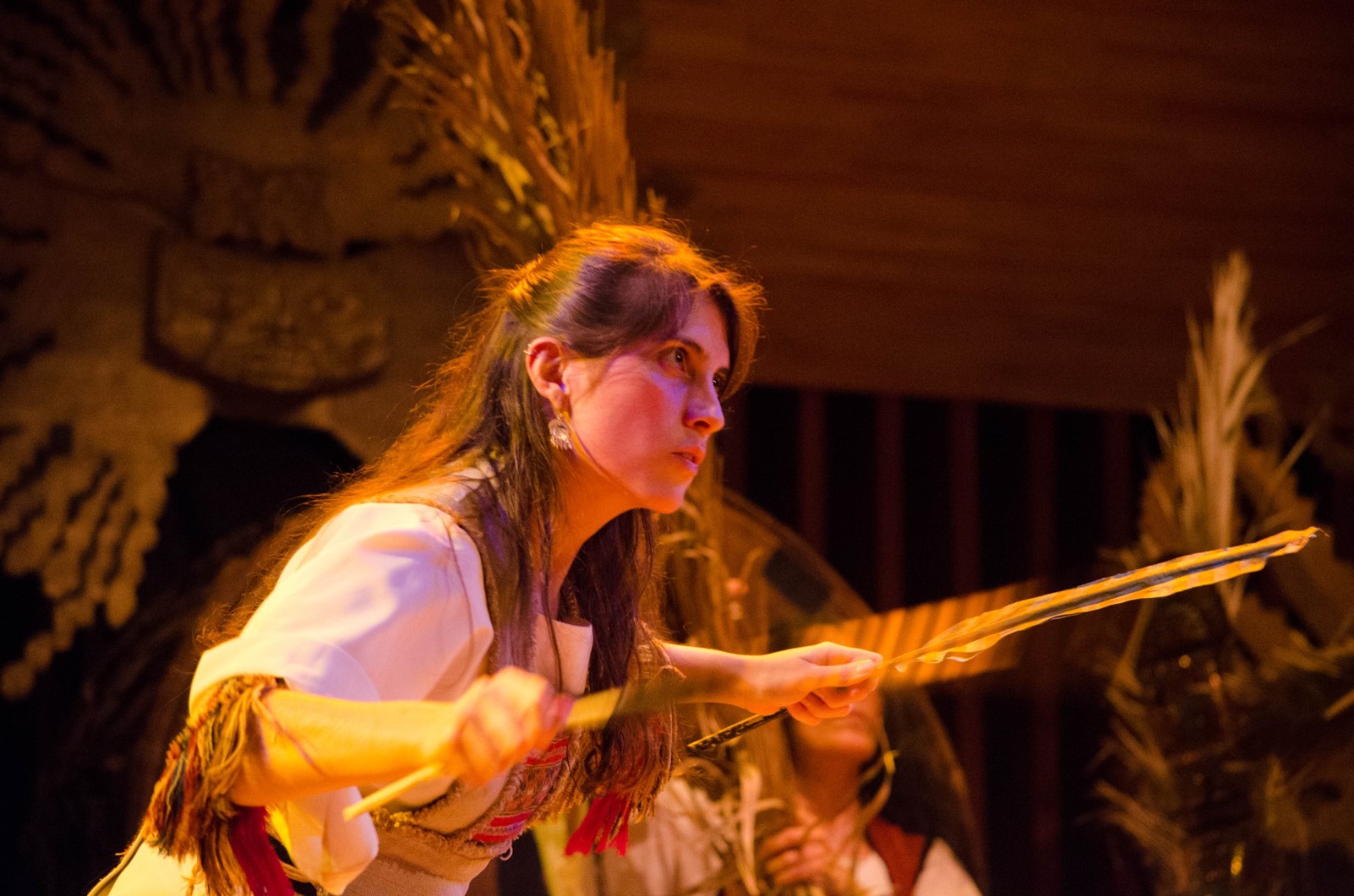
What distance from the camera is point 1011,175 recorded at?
3.60m

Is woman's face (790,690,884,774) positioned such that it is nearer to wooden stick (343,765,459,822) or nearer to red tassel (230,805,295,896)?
red tassel (230,805,295,896)

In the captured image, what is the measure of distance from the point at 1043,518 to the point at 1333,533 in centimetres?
73

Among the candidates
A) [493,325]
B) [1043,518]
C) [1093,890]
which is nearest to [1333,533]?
[1043,518]

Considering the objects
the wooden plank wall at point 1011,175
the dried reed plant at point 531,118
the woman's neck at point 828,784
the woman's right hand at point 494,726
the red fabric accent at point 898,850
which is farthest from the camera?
the wooden plank wall at point 1011,175

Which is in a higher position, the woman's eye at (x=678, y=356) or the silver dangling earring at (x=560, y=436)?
the woman's eye at (x=678, y=356)

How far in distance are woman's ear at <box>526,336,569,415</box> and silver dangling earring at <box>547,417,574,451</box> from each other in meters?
0.01

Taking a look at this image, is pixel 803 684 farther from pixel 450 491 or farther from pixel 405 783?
pixel 405 783

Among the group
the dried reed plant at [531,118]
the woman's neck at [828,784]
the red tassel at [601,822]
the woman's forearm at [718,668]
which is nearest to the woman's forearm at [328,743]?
the woman's forearm at [718,668]

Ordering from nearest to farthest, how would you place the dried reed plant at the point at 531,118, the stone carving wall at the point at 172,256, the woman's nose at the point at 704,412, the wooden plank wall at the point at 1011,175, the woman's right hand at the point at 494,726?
the woman's right hand at the point at 494,726, the woman's nose at the point at 704,412, the dried reed plant at the point at 531,118, the stone carving wall at the point at 172,256, the wooden plank wall at the point at 1011,175

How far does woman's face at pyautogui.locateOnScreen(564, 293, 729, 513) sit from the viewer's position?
131 centimetres

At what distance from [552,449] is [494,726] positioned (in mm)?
470

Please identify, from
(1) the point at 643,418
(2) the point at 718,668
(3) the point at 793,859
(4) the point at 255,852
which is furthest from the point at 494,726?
(3) the point at 793,859

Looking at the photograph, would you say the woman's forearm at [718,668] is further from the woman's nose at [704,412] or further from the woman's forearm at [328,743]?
the woman's forearm at [328,743]

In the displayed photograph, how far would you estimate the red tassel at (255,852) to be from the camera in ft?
3.62
